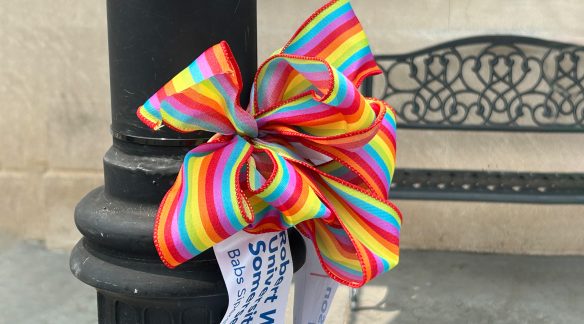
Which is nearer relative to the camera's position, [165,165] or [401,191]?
[165,165]

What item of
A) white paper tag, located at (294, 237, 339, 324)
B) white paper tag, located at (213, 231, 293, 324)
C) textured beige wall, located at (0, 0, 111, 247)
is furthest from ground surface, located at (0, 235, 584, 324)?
white paper tag, located at (213, 231, 293, 324)

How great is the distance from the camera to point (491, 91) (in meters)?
4.68

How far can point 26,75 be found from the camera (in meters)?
4.92

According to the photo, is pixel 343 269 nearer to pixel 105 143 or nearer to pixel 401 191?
pixel 401 191

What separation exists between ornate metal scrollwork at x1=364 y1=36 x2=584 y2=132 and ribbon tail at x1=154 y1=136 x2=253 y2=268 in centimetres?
317

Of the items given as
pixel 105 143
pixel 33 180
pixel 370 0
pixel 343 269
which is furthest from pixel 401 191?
pixel 343 269

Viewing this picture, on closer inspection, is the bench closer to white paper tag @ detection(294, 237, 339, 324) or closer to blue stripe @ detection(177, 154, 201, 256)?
white paper tag @ detection(294, 237, 339, 324)

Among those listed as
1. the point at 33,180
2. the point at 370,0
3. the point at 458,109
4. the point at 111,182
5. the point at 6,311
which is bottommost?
the point at 6,311

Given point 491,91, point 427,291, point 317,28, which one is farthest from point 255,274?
point 491,91

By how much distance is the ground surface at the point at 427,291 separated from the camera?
13.7 ft

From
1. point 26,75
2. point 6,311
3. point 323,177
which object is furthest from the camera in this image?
point 26,75

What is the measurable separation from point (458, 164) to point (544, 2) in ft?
3.41

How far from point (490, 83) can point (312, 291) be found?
310cm

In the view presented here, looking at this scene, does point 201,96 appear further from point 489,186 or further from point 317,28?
point 489,186
